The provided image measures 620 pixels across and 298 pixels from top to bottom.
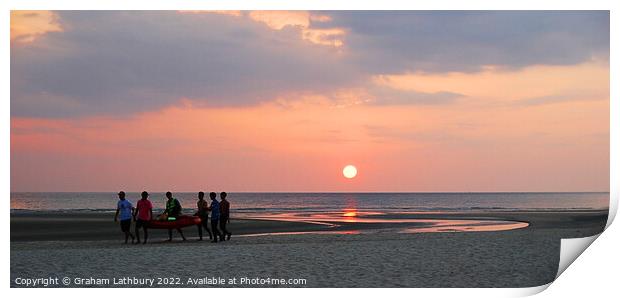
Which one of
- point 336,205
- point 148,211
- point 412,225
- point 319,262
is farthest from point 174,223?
point 336,205

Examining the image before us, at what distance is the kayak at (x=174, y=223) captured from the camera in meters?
21.9

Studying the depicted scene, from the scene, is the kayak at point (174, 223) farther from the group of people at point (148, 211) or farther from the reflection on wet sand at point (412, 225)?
the reflection on wet sand at point (412, 225)

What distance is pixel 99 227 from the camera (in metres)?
35.5

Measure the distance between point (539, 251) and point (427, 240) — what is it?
3.94 m

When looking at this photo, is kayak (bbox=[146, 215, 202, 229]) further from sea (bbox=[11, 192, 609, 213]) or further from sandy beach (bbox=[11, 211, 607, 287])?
sea (bbox=[11, 192, 609, 213])

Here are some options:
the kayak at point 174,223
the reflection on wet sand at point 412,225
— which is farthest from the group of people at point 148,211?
the reflection on wet sand at point 412,225

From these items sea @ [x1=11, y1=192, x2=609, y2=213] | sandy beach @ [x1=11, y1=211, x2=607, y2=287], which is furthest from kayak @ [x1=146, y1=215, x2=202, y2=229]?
sea @ [x1=11, y1=192, x2=609, y2=213]

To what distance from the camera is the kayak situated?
2191 centimetres

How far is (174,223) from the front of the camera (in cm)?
2223

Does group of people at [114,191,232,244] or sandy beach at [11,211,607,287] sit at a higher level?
group of people at [114,191,232,244]

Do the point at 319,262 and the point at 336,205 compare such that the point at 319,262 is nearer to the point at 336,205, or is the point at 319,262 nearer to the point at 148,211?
the point at 148,211

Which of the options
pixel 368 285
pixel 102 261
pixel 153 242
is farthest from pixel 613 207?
pixel 153 242
